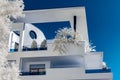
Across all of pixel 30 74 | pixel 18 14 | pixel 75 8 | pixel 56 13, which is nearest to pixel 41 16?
pixel 56 13

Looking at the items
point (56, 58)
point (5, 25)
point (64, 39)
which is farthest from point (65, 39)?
point (5, 25)

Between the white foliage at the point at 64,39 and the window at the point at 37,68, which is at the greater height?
the white foliage at the point at 64,39

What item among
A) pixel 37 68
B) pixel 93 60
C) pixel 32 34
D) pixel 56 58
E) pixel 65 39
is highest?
pixel 32 34

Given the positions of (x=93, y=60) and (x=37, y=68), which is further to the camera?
(x=37, y=68)

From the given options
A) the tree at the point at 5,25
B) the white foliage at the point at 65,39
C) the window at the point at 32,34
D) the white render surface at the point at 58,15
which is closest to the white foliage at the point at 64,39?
the white foliage at the point at 65,39

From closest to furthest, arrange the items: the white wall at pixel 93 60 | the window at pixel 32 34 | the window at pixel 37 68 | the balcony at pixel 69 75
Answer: the balcony at pixel 69 75, the white wall at pixel 93 60, the window at pixel 37 68, the window at pixel 32 34

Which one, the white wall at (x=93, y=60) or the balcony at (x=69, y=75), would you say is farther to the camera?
the white wall at (x=93, y=60)

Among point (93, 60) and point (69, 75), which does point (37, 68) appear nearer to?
point (69, 75)

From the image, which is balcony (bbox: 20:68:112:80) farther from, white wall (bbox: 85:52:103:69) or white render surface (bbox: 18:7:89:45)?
white render surface (bbox: 18:7:89:45)

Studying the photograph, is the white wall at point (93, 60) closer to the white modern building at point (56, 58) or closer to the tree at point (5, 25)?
the white modern building at point (56, 58)

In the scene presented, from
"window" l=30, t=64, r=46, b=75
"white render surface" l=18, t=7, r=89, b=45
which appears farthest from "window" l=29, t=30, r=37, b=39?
"window" l=30, t=64, r=46, b=75

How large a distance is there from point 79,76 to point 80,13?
674cm

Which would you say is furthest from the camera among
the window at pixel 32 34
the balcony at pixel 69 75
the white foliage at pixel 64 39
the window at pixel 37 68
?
the window at pixel 32 34

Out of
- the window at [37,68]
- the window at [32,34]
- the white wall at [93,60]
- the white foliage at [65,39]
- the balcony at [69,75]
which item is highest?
the window at [32,34]
